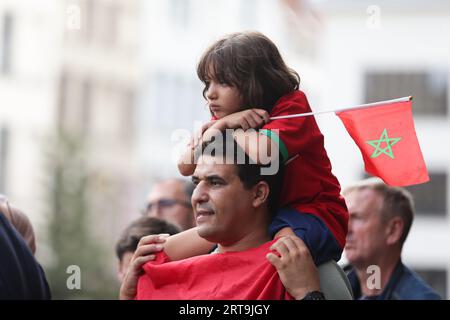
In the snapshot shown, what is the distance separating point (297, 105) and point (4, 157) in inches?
1149

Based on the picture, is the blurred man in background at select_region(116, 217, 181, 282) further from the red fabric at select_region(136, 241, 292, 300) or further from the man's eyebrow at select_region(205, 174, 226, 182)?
the man's eyebrow at select_region(205, 174, 226, 182)

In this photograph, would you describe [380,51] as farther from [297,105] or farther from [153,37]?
[297,105]

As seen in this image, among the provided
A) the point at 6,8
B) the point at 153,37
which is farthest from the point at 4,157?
the point at 153,37

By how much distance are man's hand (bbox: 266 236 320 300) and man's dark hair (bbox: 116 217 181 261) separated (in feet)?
6.43

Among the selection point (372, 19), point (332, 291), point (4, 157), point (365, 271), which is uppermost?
point (372, 19)

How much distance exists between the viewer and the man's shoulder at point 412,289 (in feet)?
18.8

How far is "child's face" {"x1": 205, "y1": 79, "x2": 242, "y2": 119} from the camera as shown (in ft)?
12.8

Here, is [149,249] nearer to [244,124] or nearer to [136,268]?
[136,268]

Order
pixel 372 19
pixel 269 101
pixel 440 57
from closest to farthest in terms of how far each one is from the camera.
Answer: pixel 269 101 → pixel 372 19 → pixel 440 57

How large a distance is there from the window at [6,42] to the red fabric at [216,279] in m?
29.2

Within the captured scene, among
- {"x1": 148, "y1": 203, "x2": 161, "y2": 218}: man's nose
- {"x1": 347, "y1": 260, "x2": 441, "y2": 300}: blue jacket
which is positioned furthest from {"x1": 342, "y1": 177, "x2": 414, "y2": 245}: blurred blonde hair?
{"x1": 148, "y1": 203, "x2": 161, "y2": 218}: man's nose

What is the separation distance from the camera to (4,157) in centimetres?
3216

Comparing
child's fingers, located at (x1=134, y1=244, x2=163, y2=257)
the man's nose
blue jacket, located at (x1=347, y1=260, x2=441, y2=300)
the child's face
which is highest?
the child's face

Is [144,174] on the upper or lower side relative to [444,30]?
lower
